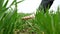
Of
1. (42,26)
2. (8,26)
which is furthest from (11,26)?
(42,26)

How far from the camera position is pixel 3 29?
1500mm

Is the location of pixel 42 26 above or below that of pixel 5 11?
below

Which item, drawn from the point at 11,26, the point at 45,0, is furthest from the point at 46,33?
the point at 45,0

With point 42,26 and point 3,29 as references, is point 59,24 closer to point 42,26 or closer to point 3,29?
point 42,26

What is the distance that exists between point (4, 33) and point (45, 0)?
74.4 inches

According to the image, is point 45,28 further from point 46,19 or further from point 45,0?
point 45,0

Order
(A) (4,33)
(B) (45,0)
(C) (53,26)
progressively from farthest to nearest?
(B) (45,0) < (C) (53,26) < (A) (4,33)

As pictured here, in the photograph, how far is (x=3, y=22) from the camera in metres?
1.49


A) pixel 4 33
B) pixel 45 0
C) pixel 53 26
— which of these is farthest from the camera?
pixel 45 0

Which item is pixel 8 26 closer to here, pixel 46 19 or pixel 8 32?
pixel 8 32

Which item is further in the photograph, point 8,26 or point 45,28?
point 45,28

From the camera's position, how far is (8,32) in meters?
1.49

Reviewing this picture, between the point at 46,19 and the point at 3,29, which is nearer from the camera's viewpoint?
the point at 3,29

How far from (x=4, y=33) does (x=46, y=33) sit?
0.35 meters
